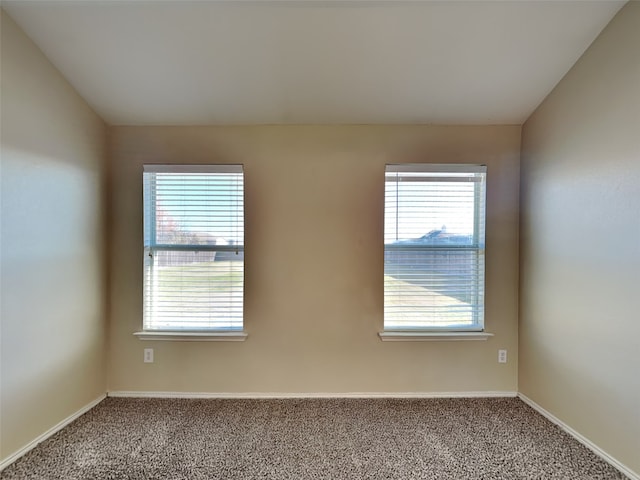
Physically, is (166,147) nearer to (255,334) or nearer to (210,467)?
(255,334)

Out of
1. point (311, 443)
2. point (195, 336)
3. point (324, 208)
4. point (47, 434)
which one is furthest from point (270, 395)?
point (324, 208)

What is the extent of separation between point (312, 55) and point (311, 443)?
2.40 m

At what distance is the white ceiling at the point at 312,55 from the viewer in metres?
1.55

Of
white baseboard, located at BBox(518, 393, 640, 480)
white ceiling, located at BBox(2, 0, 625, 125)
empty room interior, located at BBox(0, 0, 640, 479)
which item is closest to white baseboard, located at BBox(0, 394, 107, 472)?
empty room interior, located at BBox(0, 0, 640, 479)

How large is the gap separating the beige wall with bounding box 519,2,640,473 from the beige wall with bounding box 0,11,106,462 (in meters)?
3.33

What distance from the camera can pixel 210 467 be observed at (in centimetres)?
156

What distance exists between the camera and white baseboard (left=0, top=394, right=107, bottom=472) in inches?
62.0

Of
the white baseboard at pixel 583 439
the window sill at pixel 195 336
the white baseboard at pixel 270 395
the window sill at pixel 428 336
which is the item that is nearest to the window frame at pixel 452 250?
the window sill at pixel 428 336

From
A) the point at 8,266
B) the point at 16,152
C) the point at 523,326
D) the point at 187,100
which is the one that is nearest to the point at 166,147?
the point at 187,100

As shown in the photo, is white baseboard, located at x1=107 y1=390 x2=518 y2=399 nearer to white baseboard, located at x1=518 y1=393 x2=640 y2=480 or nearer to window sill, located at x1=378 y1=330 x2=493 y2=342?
white baseboard, located at x1=518 y1=393 x2=640 y2=480

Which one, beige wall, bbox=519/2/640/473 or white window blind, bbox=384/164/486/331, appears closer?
beige wall, bbox=519/2/640/473

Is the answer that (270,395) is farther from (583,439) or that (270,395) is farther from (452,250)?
(583,439)

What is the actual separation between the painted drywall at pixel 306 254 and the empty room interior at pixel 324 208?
2cm

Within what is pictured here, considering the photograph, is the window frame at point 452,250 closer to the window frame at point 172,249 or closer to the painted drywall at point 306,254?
the painted drywall at point 306,254
